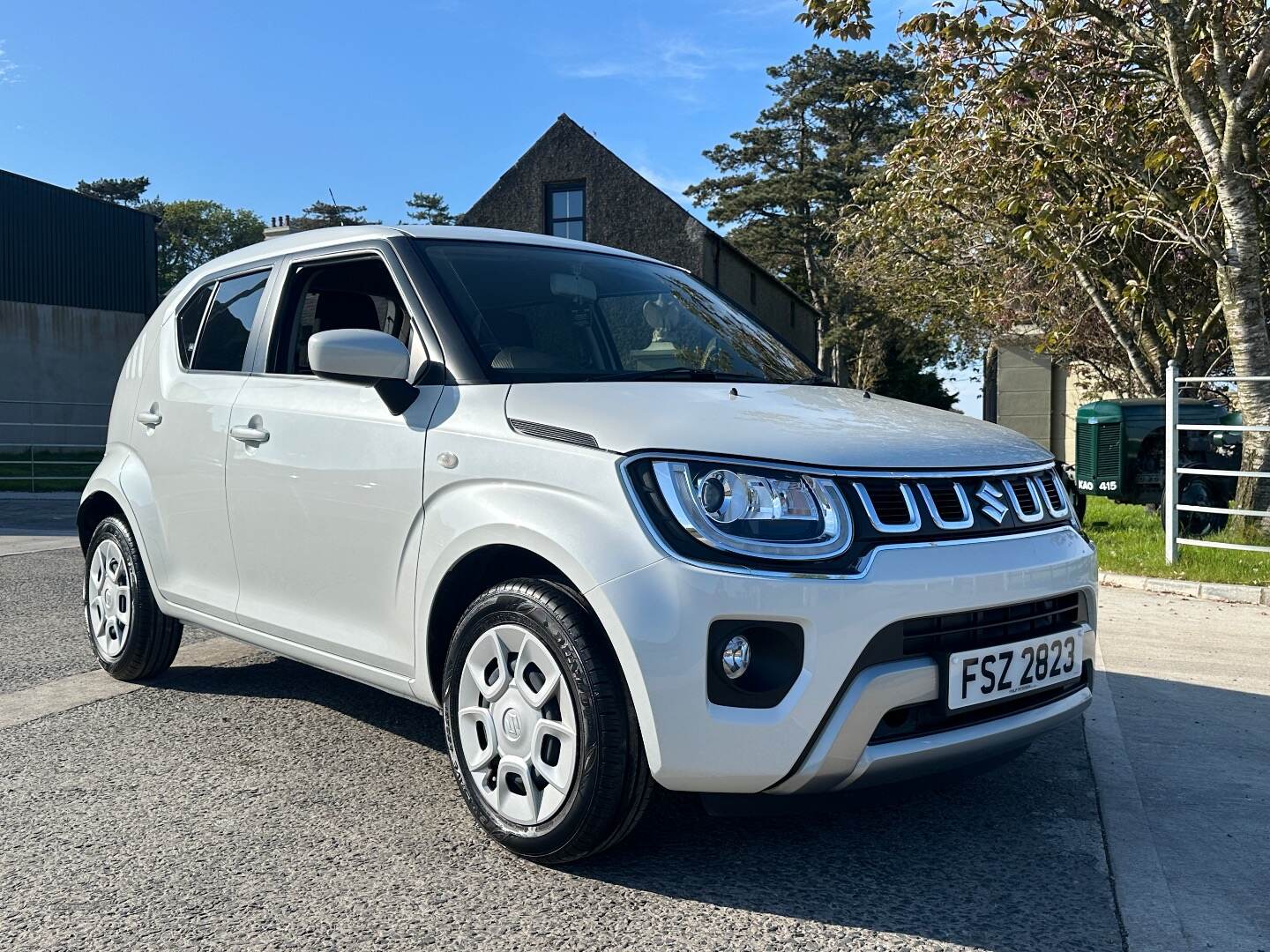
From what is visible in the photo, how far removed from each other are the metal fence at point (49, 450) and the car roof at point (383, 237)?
794 cm

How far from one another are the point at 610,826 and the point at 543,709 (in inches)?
13.4

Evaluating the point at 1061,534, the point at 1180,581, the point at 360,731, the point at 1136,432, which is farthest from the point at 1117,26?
the point at 360,731

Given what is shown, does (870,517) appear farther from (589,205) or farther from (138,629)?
(589,205)

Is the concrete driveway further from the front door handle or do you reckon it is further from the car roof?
the car roof

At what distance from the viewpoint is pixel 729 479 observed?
279 cm

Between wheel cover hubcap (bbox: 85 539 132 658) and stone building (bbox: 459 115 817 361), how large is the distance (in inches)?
961

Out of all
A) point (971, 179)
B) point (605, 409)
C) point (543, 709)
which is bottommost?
point (543, 709)

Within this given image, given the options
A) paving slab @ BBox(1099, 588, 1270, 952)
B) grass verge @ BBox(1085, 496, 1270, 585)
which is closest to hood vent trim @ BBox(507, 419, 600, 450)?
paving slab @ BBox(1099, 588, 1270, 952)

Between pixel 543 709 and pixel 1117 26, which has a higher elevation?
pixel 1117 26

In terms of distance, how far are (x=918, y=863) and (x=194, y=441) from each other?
3.01 m

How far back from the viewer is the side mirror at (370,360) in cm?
339

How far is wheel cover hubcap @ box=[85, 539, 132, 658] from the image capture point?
16.1 feet

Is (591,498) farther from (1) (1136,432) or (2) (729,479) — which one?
(1) (1136,432)

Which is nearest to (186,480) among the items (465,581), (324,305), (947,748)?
(324,305)
